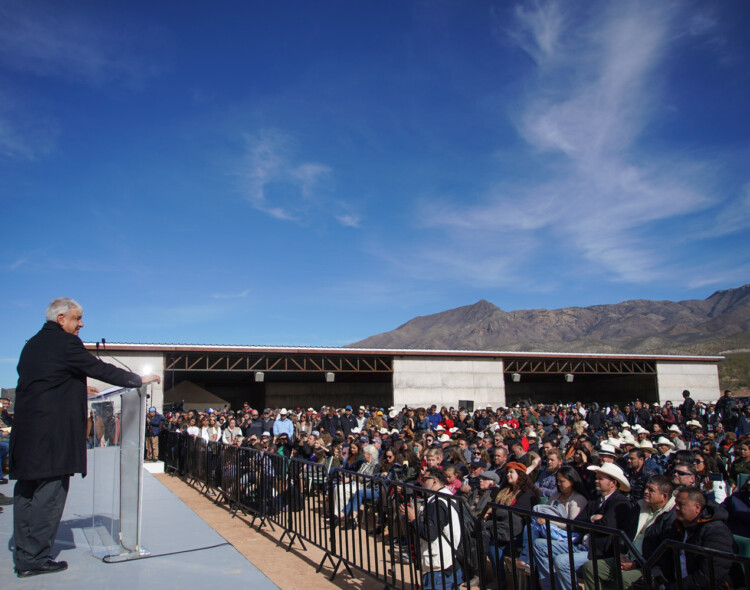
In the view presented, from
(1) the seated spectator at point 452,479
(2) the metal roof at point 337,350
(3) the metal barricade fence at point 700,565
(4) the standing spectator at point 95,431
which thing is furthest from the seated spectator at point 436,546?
(2) the metal roof at point 337,350

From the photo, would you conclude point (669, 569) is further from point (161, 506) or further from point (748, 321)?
point (748, 321)

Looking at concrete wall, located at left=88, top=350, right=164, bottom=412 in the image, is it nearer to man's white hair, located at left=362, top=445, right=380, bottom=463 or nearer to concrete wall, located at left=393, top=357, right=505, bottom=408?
concrete wall, located at left=393, top=357, right=505, bottom=408

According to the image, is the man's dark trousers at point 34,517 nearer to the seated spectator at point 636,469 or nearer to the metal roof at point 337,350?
the seated spectator at point 636,469

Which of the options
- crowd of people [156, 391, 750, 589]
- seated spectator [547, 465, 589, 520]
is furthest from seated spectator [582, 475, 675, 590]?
seated spectator [547, 465, 589, 520]

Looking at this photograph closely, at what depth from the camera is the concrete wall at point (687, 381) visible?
3114 cm

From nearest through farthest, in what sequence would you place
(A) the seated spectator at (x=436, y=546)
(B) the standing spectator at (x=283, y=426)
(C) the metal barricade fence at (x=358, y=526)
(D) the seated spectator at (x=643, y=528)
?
(D) the seated spectator at (x=643, y=528) < (A) the seated spectator at (x=436, y=546) < (C) the metal barricade fence at (x=358, y=526) < (B) the standing spectator at (x=283, y=426)

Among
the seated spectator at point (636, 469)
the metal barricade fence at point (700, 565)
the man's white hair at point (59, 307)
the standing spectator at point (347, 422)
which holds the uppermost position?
the man's white hair at point (59, 307)

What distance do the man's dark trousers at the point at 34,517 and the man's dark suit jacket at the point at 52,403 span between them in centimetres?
13

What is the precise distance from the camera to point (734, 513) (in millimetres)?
4488

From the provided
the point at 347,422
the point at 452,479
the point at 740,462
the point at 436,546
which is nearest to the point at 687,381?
the point at 347,422

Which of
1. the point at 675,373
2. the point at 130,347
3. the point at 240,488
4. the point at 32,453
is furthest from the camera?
the point at 675,373

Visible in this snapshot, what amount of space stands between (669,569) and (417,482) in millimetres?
4305

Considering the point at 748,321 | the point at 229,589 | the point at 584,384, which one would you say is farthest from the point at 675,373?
the point at 748,321

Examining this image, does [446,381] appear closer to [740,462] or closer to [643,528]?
[740,462]
